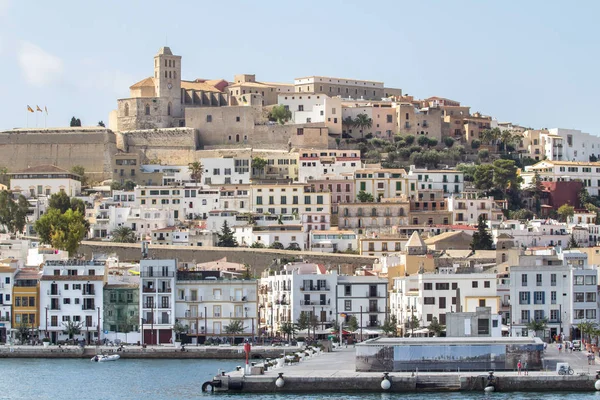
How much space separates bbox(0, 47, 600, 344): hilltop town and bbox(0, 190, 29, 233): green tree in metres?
0.14

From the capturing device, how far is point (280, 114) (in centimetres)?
11544

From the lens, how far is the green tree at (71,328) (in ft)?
215

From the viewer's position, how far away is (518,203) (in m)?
104

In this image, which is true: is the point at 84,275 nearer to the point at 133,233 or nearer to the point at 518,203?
the point at 133,233

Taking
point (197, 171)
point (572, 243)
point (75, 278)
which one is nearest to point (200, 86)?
point (197, 171)

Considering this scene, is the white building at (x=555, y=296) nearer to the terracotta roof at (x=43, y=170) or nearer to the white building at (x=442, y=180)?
the white building at (x=442, y=180)

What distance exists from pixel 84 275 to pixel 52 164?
46.7 metres

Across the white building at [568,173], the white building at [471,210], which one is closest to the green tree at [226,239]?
the white building at [471,210]

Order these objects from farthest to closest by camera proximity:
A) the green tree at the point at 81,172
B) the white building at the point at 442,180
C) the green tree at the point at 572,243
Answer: the green tree at the point at 81,172 → the white building at the point at 442,180 → the green tree at the point at 572,243

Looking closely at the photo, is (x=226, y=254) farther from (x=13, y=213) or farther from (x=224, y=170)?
(x=224, y=170)

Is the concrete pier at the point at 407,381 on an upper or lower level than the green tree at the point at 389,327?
lower

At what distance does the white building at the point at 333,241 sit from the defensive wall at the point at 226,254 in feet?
8.59

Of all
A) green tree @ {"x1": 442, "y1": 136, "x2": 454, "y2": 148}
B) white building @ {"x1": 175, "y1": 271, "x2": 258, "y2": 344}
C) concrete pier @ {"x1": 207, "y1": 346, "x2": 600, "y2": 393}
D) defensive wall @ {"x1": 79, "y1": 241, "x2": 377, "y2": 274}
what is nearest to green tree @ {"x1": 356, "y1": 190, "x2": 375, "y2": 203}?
defensive wall @ {"x1": 79, "y1": 241, "x2": 377, "y2": 274}

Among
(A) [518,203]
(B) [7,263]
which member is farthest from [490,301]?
(A) [518,203]
